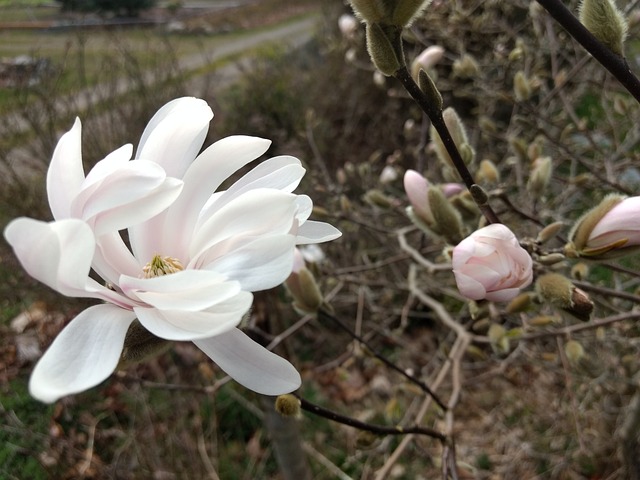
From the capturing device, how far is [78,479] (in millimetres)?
1197

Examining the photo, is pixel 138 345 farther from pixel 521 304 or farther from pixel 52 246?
pixel 521 304

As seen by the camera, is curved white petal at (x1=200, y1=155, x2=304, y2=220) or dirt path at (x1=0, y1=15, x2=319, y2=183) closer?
curved white petal at (x1=200, y1=155, x2=304, y2=220)

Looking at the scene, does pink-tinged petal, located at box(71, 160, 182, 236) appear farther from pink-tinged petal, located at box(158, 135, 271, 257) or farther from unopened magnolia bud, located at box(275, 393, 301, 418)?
unopened magnolia bud, located at box(275, 393, 301, 418)

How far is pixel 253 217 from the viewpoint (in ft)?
1.26

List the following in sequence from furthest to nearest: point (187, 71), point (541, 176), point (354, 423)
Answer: point (187, 71)
point (541, 176)
point (354, 423)

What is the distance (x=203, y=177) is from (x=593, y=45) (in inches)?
12.2

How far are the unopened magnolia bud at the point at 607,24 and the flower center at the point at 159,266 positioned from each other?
1.27 feet

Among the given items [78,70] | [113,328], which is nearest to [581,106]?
[78,70]

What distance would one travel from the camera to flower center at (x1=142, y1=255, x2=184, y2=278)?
0.45 m

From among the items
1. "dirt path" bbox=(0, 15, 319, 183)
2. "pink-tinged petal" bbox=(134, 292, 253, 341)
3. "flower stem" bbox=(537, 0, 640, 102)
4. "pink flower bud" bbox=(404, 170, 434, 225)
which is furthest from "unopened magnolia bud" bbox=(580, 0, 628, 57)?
"dirt path" bbox=(0, 15, 319, 183)

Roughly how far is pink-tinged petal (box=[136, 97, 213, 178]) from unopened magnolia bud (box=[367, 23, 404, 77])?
151mm

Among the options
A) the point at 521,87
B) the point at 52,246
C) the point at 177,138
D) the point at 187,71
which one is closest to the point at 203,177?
the point at 177,138

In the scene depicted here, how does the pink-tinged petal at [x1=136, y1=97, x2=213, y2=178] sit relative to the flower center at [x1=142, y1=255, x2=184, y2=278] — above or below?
above

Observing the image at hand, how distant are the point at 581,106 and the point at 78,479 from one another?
12.7 feet
